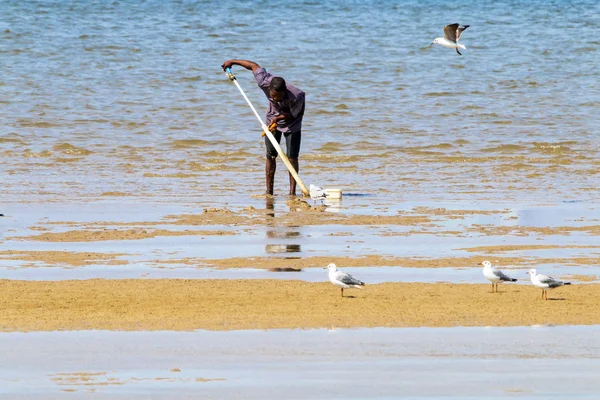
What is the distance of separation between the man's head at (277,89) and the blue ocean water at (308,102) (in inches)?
55.0

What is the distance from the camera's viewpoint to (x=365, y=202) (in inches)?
559

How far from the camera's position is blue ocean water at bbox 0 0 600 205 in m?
16.8

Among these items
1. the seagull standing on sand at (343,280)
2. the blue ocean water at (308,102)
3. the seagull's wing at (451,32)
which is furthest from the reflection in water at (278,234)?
the seagull's wing at (451,32)

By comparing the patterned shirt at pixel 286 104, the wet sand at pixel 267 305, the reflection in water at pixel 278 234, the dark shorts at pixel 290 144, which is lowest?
the reflection in water at pixel 278 234

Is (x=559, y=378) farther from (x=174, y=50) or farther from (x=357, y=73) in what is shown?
(x=174, y=50)

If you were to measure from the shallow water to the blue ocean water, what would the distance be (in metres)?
7.09

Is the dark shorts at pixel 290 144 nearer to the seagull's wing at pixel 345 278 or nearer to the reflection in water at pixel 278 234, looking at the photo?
the reflection in water at pixel 278 234

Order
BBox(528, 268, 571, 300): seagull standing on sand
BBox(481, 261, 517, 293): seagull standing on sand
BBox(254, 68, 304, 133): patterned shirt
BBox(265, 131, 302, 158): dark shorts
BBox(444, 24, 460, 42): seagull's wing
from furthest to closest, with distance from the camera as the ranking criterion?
BBox(444, 24, 460, 42): seagull's wing, BBox(265, 131, 302, 158): dark shorts, BBox(254, 68, 304, 133): patterned shirt, BBox(481, 261, 517, 293): seagull standing on sand, BBox(528, 268, 571, 300): seagull standing on sand

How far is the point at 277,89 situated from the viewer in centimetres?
1384

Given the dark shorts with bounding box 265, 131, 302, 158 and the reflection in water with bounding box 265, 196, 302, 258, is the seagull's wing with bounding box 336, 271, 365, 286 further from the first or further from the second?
the dark shorts with bounding box 265, 131, 302, 158

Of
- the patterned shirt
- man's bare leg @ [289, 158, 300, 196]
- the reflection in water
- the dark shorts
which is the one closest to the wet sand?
the reflection in water

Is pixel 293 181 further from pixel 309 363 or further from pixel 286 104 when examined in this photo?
pixel 309 363

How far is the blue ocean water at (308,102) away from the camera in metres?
16.8

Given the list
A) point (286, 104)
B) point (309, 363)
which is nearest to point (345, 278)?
point (309, 363)
